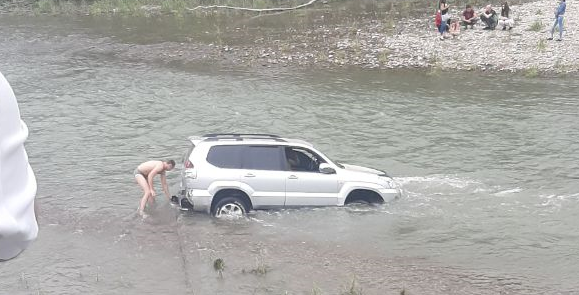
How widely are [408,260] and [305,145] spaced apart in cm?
350

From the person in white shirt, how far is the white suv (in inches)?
439

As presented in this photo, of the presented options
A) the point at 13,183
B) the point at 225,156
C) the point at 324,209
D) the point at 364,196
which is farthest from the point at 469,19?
the point at 13,183

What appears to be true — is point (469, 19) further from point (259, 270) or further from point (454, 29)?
point (259, 270)

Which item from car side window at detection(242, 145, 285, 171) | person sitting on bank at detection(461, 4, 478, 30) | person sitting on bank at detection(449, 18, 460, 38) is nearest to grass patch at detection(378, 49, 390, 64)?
person sitting on bank at detection(449, 18, 460, 38)

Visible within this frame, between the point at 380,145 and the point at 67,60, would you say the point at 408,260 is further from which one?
the point at 67,60

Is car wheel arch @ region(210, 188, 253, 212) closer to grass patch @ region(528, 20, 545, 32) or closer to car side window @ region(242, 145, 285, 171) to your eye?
car side window @ region(242, 145, 285, 171)

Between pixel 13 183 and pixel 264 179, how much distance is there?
11.6 meters

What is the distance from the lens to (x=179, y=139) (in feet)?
61.0

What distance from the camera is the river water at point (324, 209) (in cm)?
1046

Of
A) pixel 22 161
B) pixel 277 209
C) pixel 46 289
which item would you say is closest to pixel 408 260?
pixel 277 209

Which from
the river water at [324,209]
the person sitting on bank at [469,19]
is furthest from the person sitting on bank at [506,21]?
the river water at [324,209]

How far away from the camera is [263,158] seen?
13227 mm

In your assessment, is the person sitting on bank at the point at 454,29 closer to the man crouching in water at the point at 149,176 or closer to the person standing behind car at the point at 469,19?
the person standing behind car at the point at 469,19

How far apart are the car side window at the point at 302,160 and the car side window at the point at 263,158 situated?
0.62ft
